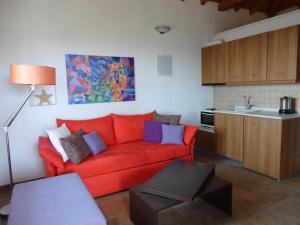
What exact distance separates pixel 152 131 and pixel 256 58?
195cm

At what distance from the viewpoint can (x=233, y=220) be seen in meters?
2.19

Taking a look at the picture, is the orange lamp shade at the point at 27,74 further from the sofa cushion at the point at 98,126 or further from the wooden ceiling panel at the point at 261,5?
the wooden ceiling panel at the point at 261,5

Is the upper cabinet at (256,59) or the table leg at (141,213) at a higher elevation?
the upper cabinet at (256,59)

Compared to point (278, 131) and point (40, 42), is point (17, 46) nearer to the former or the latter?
point (40, 42)

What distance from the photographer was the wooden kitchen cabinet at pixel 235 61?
3.72 m

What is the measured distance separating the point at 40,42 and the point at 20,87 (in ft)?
2.16

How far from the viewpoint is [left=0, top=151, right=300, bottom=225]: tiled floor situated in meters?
2.20

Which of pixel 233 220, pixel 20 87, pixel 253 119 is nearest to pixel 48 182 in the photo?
pixel 20 87

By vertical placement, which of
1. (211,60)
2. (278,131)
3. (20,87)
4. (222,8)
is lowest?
(278,131)

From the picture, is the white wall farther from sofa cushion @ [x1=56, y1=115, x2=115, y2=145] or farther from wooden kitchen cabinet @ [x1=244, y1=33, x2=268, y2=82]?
wooden kitchen cabinet @ [x1=244, y1=33, x2=268, y2=82]

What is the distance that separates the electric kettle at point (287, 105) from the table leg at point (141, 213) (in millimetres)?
2604

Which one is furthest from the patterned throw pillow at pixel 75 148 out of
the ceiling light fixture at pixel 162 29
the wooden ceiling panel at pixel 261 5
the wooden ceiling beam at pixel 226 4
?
the wooden ceiling beam at pixel 226 4

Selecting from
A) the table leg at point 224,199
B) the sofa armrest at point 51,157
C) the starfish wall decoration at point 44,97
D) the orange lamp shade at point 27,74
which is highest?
the orange lamp shade at point 27,74

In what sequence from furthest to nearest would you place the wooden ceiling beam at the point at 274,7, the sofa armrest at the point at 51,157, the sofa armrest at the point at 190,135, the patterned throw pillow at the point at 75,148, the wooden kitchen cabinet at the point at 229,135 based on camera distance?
the wooden ceiling beam at the point at 274,7
the wooden kitchen cabinet at the point at 229,135
the sofa armrest at the point at 190,135
the patterned throw pillow at the point at 75,148
the sofa armrest at the point at 51,157
